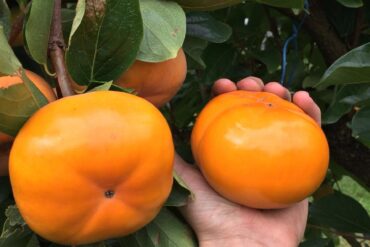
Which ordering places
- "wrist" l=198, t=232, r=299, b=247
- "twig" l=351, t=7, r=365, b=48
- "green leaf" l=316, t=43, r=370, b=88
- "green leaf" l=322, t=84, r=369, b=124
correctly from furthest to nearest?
"twig" l=351, t=7, r=365, b=48
"green leaf" l=322, t=84, r=369, b=124
"wrist" l=198, t=232, r=299, b=247
"green leaf" l=316, t=43, r=370, b=88

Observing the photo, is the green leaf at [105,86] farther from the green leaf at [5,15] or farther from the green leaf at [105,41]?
the green leaf at [5,15]

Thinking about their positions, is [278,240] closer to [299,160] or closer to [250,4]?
[299,160]

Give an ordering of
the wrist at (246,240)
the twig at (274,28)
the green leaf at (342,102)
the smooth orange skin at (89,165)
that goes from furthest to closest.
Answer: the twig at (274,28) → the green leaf at (342,102) → the wrist at (246,240) → the smooth orange skin at (89,165)

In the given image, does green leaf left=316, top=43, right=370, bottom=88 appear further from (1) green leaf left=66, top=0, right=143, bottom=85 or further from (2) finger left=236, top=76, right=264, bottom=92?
(1) green leaf left=66, top=0, right=143, bottom=85

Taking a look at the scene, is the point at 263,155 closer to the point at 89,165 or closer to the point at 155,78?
the point at 155,78

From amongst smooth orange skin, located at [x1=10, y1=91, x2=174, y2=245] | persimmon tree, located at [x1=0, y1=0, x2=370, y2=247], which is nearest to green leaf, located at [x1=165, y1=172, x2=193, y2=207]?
persimmon tree, located at [x1=0, y1=0, x2=370, y2=247]

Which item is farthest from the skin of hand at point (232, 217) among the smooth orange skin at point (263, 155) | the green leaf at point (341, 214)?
the green leaf at point (341, 214)
